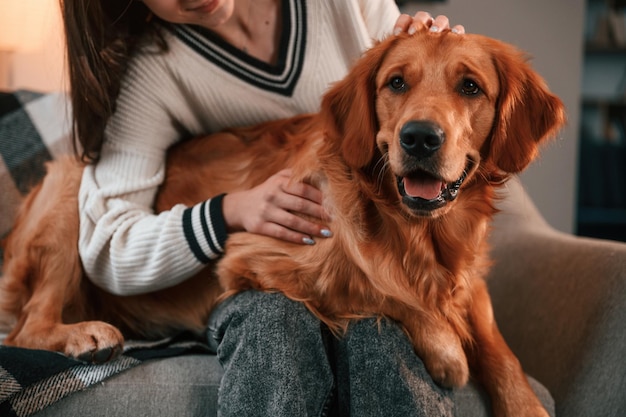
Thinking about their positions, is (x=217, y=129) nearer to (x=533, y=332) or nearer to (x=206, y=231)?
(x=206, y=231)

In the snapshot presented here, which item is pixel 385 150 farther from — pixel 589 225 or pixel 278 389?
pixel 589 225

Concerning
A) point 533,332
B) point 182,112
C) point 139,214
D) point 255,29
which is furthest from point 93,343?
point 533,332

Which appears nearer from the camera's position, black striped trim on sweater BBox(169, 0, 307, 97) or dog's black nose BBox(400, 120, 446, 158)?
dog's black nose BBox(400, 120, 446, 158)

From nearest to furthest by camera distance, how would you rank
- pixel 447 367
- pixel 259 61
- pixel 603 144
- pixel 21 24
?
pixel 447 367, pixel 259 61, pixel 21 24, pixel 603 144

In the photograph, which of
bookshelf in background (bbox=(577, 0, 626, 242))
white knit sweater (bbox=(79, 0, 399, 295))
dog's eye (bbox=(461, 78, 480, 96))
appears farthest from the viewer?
bookshelf in background (bbox=(577, 0, 626, 242))

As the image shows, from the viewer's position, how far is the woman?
1.16m

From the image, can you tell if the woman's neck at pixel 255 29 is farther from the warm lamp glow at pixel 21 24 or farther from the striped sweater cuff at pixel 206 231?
the warm lamp glow at pixel 21 24

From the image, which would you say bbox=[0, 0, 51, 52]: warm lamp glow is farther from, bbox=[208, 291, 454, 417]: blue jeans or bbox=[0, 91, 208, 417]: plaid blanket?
Result: bbox=[208, 291, 454, 417]: blue jeans

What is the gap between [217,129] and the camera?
1740 millimetres

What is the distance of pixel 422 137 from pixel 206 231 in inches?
21.8

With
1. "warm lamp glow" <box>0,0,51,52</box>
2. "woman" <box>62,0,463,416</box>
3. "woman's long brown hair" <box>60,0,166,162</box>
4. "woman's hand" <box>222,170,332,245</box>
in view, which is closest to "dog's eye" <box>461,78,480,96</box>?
"woman" <box>62,0,463,416</box>

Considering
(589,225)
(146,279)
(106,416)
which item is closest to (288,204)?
(146,279)

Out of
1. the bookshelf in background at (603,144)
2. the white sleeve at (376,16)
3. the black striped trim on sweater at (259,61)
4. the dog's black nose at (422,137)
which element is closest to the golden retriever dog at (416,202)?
the dog's black nose at (422,137)

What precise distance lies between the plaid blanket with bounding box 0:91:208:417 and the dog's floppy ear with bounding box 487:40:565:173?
78cm
